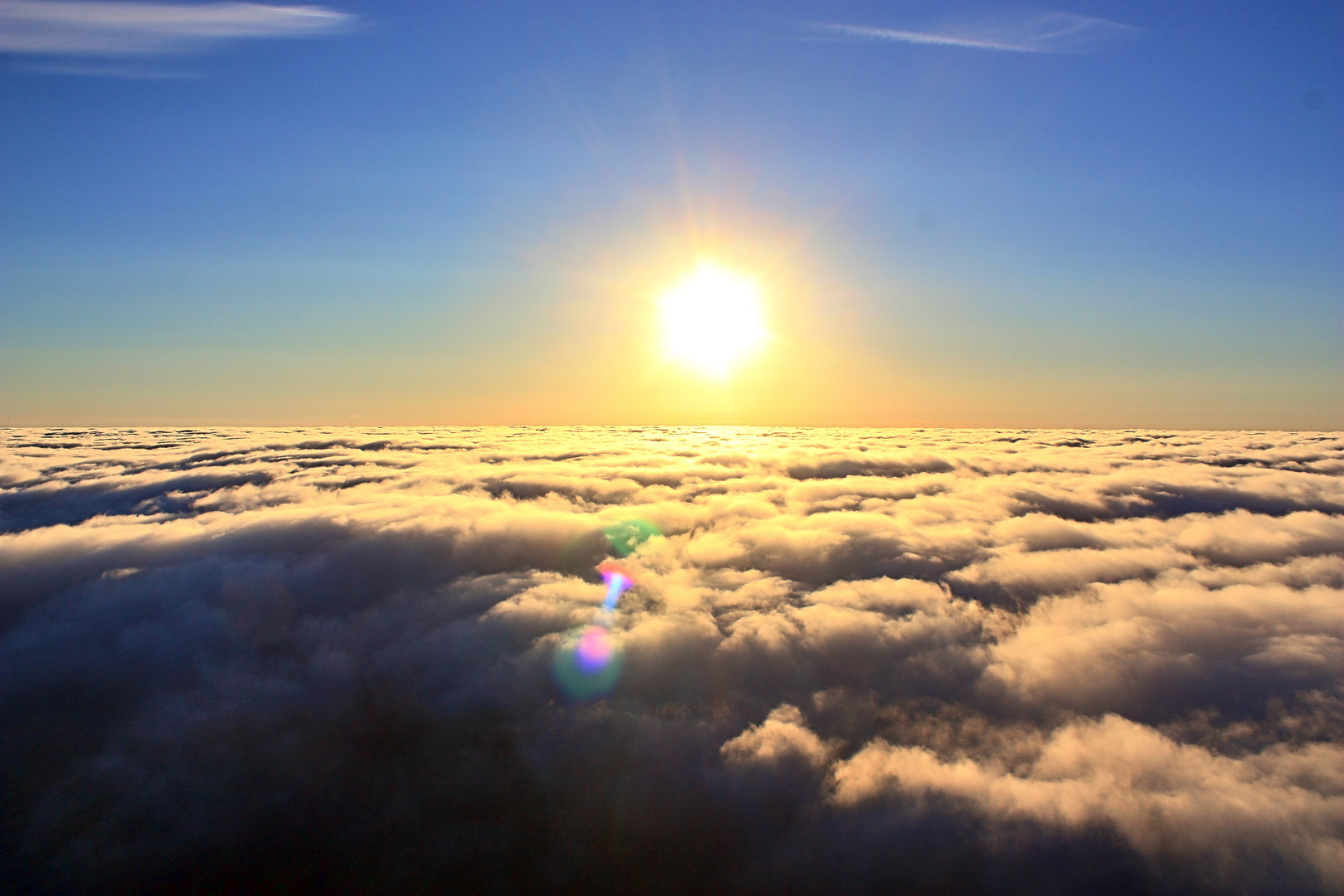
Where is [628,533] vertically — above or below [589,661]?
A: above

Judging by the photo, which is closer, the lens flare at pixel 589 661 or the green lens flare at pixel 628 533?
the lens flare at pixel 589 661

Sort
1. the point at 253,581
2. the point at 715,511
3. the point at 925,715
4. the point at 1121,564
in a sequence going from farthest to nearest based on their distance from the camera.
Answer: the point at 715,511 < the point at 1121,564 < the point at 253,581 < the point at 925,715

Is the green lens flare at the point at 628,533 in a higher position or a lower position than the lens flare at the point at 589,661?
higher

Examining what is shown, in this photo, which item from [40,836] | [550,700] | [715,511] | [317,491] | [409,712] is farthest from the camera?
[317,491]

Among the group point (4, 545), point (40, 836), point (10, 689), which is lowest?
point (40, 836)

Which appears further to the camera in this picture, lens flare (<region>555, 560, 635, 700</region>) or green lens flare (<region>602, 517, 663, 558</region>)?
green lens flare (<region>602, 517, 663, 558</region>)

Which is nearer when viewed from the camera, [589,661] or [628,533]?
[589,661]

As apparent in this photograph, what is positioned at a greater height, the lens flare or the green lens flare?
the green lens flare

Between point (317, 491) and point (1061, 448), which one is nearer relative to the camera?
point (317, 491)

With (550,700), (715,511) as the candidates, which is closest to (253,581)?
(550,700)

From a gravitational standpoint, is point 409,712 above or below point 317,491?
below

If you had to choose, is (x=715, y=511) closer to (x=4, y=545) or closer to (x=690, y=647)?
(x=690, y=647)
